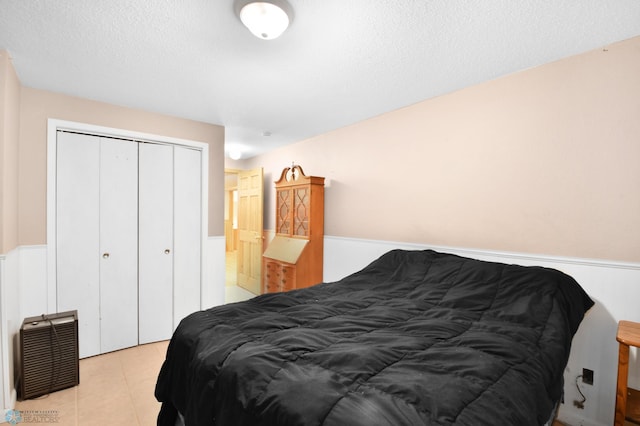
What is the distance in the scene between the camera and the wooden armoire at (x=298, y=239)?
149 inches

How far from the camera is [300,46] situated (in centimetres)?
197

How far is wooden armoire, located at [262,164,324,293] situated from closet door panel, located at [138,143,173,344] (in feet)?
4.22

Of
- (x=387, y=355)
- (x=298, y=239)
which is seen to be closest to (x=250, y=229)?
(x=298, y=239)

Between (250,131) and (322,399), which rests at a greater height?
(250,131)

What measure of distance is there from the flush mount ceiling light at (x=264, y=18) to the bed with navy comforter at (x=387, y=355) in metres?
1.54

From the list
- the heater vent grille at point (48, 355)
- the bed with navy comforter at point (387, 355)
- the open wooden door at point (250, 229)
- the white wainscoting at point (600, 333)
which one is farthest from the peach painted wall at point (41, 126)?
the white wainscoting at point (600, 333)

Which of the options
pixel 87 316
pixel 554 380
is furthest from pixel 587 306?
pixel 87 316

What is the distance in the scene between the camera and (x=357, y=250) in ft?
11.5

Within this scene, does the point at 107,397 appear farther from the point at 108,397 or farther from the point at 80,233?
the point at 80,233

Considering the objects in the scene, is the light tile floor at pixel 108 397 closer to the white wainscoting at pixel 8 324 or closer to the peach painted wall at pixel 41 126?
the white wainscoting at pixel 8 324

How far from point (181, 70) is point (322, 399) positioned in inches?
94.1

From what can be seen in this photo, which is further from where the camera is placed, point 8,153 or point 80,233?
point 80,233

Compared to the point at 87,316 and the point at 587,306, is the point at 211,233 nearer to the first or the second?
the point at 87,316

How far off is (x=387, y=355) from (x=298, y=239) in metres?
2.83
